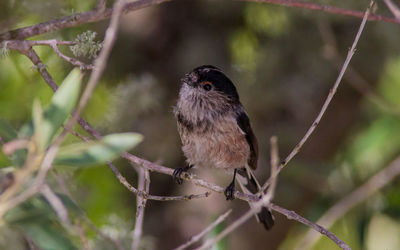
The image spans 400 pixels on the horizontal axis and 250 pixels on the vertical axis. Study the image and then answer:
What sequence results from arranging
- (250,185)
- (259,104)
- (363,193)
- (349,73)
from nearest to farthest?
(363,193) → (250,185) → (349,73) → (259,104)

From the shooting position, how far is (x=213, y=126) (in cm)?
391

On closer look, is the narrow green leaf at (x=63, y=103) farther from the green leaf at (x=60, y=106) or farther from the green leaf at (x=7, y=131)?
the green leaf at (x=7, y=131)

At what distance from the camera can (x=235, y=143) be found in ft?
13.1

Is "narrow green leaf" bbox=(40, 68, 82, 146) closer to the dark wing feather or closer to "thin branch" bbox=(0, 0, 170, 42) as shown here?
"thin branch" bbox=(0, 0, 170, 42)

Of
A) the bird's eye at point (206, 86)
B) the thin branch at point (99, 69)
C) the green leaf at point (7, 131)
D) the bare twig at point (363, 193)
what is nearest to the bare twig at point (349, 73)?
the bird's eye at point (206, 86)

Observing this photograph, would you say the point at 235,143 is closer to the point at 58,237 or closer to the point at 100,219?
the point at 100,219

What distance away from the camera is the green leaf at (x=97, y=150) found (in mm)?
1723

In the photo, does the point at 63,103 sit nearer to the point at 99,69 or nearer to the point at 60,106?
the point at 60,106

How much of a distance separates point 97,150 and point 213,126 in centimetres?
217

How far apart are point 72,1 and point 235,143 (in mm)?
1453

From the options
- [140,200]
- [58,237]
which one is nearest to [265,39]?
[140,200]

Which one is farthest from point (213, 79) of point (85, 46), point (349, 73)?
point (85, 46)

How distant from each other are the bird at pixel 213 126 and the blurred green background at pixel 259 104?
0.71 metres

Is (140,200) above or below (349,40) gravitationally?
below
